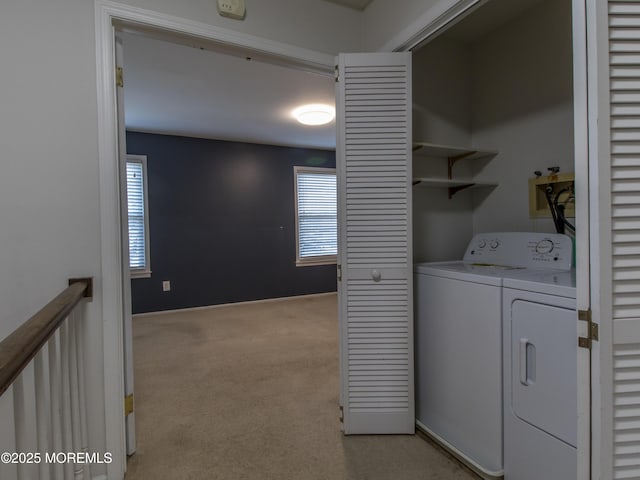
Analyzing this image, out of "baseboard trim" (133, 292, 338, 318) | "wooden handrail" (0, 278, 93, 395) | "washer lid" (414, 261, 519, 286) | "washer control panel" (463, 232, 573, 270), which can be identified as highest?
"washer control panel" (463, 232, 573, 270)

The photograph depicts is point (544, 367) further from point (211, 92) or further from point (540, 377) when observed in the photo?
point (211, 92)

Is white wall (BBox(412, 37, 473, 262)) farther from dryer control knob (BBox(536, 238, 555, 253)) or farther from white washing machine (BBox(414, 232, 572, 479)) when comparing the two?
dryer control knob (BBox(536, 238, 555, 253))

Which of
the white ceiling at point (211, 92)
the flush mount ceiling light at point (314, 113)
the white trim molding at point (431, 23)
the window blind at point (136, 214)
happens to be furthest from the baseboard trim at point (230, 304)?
the white trim molding at point (431, 23)

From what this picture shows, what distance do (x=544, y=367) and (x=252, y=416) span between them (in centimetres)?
159

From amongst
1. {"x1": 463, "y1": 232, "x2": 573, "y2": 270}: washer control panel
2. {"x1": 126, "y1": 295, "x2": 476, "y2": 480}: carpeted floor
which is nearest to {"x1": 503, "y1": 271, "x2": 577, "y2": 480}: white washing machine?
{"x1": 463, "y1": 232, "x2": 573, "y2": 270}: washer control panel

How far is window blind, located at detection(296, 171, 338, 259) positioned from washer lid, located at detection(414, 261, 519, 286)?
Answer: 3.63 metres

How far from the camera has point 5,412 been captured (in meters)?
1.23

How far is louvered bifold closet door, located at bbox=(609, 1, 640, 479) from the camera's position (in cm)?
85

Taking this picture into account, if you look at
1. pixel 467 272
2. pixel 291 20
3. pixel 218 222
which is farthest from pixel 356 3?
pixel 218 222

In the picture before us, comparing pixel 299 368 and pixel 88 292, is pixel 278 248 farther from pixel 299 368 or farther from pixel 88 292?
pixel 88 292

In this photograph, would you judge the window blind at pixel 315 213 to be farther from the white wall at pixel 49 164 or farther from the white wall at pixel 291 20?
the white wall at pixel 49 164

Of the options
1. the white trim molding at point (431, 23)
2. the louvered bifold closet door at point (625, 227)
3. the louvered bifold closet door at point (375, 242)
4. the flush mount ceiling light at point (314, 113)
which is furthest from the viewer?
the flush mount ceiling light at point (314, 113)

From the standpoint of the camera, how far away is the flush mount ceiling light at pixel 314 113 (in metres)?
3.54

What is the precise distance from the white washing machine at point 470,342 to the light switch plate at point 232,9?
1.62m
